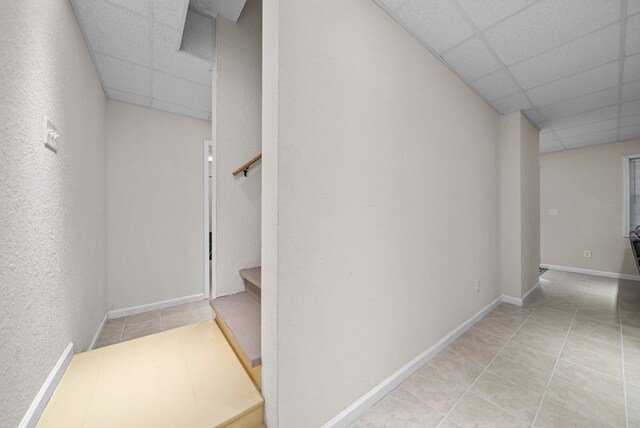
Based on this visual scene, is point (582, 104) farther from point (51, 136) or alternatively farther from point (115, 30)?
point (51, 136)

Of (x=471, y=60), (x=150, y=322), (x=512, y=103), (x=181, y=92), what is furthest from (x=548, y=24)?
(x=150, y=322)

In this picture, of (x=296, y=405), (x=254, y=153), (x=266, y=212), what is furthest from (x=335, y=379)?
(x=254, y=153)

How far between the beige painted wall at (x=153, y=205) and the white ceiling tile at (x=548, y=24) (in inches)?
131

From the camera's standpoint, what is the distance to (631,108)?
3000mm

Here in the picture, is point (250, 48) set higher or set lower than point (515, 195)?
higher

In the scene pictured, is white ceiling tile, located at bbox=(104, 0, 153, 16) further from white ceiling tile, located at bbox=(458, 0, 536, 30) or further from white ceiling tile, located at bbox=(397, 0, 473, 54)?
white ceiling tile, located at bbox=(458, 0, 536, 30)

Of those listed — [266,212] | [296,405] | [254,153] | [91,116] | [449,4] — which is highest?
[449,4]

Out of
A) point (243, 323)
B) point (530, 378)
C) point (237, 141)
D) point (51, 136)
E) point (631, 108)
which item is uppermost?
point (631, 108)

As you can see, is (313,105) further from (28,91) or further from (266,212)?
(28,91)

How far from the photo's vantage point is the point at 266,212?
1.18m

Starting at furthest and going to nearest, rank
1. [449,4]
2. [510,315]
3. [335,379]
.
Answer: [510,315]
[449,4]
[335,379]

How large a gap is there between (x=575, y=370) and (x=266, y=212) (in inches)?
104

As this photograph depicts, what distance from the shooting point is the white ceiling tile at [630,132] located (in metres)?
3.71

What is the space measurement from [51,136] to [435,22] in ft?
8.13
